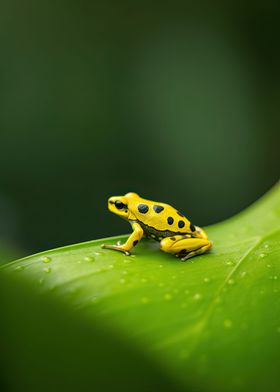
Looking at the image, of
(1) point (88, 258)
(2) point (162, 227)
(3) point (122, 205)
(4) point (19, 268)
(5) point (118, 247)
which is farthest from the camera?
(3) point (122, 205)

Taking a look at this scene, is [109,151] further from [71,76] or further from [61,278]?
[61,278]

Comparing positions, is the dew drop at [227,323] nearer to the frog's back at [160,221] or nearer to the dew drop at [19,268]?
the dew drop at [19,268]

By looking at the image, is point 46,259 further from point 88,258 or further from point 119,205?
point 119,205

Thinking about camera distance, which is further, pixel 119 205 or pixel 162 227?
pixel 119 205

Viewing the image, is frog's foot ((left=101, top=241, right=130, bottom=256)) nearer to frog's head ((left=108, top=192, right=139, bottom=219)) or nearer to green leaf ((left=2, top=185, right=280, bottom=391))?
green leaf ((left=2, top=185, right=280, bottom=391))

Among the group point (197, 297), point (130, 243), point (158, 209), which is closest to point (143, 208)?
point (158, 209)

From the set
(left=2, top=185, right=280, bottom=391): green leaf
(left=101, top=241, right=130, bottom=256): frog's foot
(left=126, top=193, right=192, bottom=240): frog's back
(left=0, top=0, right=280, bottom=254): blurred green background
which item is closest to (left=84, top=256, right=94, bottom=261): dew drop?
(left=2, top=185, right=280, bottom=391): green leaf

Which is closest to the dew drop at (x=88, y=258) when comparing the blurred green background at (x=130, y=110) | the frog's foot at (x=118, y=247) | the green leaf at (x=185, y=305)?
the green leaf at (x=185, y=305)
